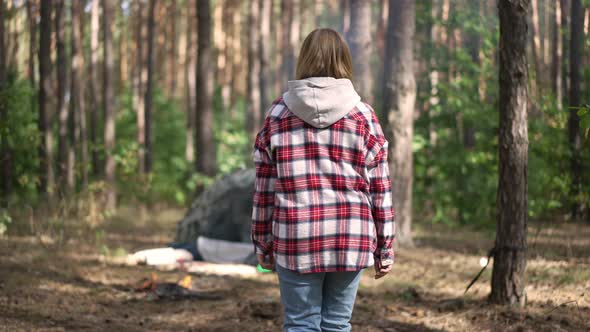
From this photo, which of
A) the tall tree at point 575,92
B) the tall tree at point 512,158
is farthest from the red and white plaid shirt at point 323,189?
the tall tree at point 575,92

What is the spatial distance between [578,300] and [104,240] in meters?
7.20

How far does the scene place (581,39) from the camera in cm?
984

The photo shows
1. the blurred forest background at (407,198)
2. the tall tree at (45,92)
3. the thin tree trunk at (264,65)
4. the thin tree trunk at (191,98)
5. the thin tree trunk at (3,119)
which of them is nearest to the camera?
the blurred forest background at (407,198)

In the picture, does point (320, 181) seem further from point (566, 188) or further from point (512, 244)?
point (566, 188)

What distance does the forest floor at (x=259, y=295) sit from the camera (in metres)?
5.25

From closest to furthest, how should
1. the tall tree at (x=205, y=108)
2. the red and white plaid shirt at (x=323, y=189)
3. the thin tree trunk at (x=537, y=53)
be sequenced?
1. the red and white plaid shirt at (x=323, y=189)
2. the thin tree trunk at (x=537, y=53)
3. the tall tree at (x=205, y=108)

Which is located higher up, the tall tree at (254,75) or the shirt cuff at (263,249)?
the tall tree at (254,75)

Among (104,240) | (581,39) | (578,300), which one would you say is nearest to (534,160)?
(581,39)

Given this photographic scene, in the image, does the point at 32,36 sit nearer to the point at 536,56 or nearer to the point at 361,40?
the point at 361,40

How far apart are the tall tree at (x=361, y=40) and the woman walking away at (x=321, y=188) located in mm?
7110

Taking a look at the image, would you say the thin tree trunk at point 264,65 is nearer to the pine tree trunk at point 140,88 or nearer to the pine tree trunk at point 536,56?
the pine tree trunk at point 140,88

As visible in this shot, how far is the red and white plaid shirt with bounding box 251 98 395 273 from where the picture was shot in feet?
9.80

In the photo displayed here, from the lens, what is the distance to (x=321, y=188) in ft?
9.81

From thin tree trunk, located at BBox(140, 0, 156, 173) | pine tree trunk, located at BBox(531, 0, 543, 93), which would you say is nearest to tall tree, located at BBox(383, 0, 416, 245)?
pine tree trunk, located at BBox(531, 0, 543, 93)
